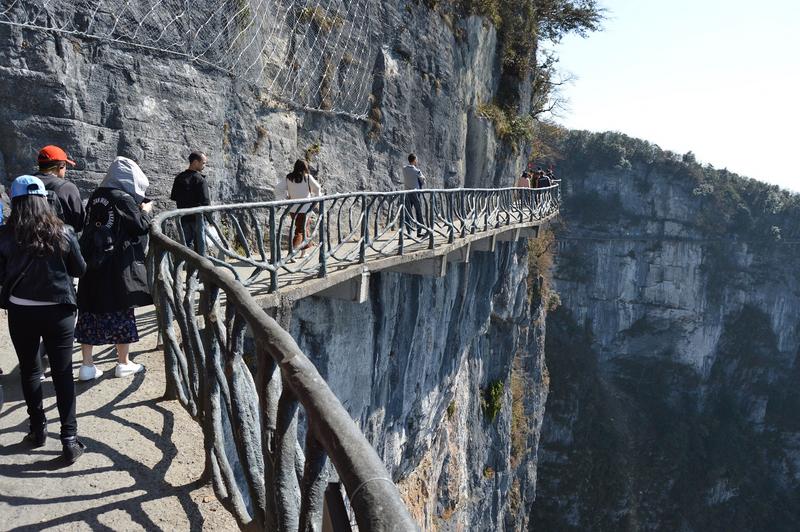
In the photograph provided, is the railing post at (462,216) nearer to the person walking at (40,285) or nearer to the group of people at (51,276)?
the group of people at (51,276)

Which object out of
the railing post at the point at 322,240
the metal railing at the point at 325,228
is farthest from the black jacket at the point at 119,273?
the railing post at the point at 322,240

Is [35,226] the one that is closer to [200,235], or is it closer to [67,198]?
[67,198]

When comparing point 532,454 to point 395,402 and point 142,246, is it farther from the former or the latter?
point 142,246

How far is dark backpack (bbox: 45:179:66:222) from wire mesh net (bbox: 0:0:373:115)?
3.67 metres

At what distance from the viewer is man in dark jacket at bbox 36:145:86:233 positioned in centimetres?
351

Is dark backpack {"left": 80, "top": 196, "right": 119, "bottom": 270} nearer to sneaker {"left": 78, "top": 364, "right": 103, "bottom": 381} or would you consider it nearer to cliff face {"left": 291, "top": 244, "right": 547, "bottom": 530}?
sneaker {"left": 78, "top": 364, "right": 103, "bottom": 381}

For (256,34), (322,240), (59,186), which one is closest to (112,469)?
(59,186)

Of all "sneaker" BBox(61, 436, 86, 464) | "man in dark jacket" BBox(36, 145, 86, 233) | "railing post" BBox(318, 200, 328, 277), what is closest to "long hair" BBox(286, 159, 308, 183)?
"railing post" BBox(318, 200, 328, 277)

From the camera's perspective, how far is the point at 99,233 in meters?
3.68

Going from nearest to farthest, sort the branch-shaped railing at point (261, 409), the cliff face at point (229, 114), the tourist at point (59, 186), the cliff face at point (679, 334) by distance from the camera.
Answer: the branch-shaped railing at point (261, 409) < the tourist at point (59, 186) < the cliff face at point (229, 114) < the cliff face at point (679, 334)

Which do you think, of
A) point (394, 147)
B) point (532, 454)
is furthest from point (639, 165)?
point (394, 147)

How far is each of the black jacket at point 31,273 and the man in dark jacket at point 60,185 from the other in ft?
1.82

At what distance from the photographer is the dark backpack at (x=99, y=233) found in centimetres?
366

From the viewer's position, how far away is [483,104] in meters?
18.3
